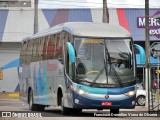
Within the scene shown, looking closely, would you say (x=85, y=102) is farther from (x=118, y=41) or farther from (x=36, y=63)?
(x=36, y=63)

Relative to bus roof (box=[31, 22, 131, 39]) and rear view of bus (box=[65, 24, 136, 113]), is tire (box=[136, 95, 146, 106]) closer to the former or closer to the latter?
bus roof (box=[31, 22, 131, 39])

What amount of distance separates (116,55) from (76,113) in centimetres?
377

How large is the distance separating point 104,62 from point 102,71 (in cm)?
39

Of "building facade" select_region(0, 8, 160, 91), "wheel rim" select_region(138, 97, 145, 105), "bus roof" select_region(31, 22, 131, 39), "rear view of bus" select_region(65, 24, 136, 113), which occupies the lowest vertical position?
"wheel rim" select_region(138, 97, 145, 105)

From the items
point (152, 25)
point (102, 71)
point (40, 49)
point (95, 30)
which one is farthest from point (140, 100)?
point (152, 25)

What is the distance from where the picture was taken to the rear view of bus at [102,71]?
66.2 ft

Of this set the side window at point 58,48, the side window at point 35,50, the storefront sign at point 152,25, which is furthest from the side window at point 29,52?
the storefront sign at point 152,25

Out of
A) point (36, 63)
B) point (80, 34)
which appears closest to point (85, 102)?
point (80, 34)

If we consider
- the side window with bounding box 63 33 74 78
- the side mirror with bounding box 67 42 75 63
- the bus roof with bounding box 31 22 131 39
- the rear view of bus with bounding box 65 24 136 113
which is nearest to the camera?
the side mirror with bounding box 67 42 75 63

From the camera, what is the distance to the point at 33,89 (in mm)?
27094

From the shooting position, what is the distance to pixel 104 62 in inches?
806

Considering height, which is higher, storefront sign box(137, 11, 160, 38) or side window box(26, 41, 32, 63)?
storefront sign box(137, 11, 160, 38)

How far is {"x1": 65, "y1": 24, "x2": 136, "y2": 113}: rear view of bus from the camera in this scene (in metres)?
20.2

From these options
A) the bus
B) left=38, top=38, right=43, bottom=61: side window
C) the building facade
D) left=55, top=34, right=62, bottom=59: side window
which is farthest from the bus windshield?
the building facade
